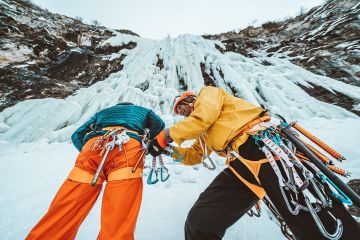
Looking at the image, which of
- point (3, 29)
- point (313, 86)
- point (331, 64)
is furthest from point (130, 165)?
Result: point (3, 29)

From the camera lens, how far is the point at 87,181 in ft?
6.13

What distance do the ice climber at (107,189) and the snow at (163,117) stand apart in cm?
88

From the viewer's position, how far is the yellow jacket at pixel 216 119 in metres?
1.90

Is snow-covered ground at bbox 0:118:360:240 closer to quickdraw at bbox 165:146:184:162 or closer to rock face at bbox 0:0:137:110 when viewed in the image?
quickdraw at bbox 165:146:184:162

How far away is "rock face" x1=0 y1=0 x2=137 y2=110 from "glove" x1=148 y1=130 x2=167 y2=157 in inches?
241

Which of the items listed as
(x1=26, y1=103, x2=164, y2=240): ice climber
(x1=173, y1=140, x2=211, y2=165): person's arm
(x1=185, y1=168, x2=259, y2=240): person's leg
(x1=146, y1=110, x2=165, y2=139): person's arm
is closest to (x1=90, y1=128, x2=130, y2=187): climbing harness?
(x1=26, y1=103, x2=164, y2=240): ice climber

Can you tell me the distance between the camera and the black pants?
146 centimetres

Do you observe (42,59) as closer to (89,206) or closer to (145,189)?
(145,189)

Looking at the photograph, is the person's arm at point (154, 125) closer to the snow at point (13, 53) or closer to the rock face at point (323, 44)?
the rock face at point (323, 44)

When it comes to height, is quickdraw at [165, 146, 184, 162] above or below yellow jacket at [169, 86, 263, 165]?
below

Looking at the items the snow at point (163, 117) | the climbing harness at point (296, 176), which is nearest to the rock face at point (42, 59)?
the snow at point (163, 117)

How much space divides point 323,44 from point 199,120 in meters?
10.0

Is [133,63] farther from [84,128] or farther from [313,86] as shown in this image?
[84,128]

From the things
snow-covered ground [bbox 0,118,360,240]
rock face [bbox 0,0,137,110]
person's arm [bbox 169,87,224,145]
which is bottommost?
snow-covered ground [bbox 0,118,360,240]
